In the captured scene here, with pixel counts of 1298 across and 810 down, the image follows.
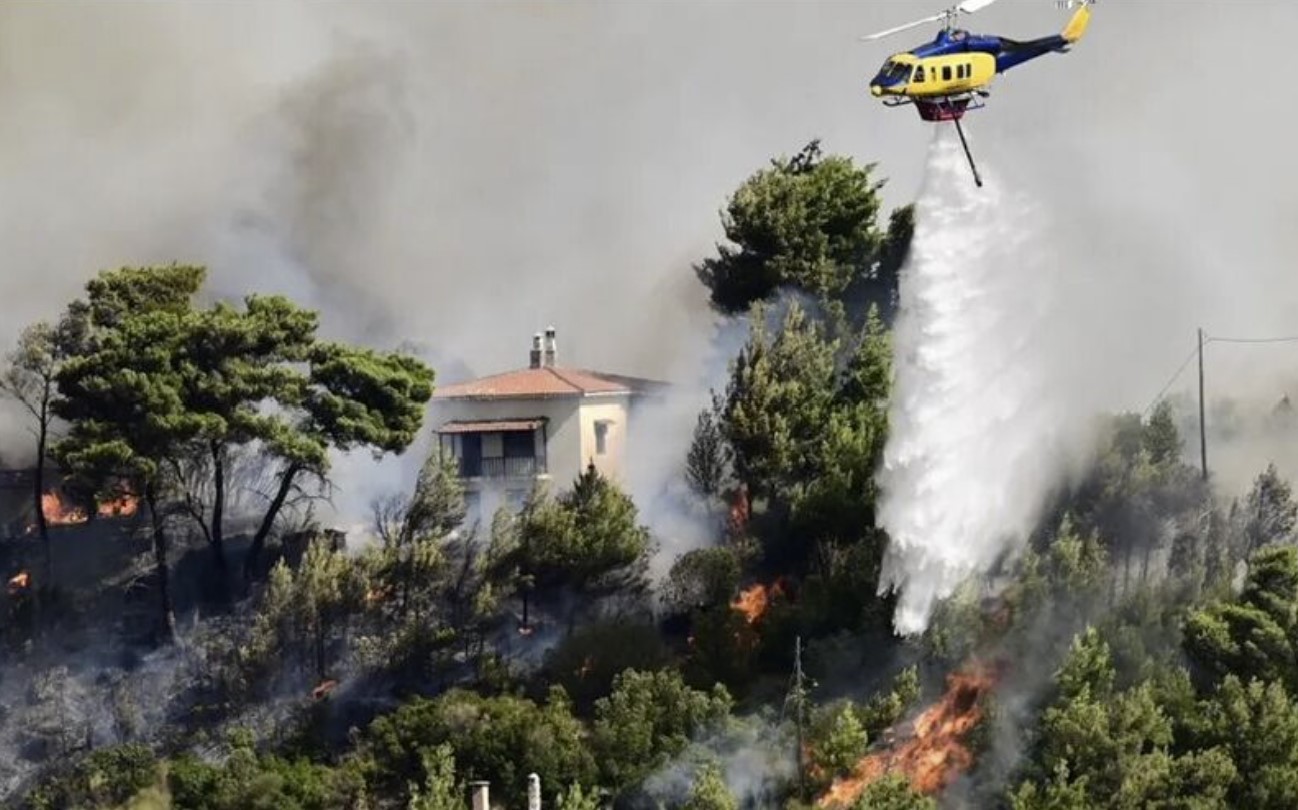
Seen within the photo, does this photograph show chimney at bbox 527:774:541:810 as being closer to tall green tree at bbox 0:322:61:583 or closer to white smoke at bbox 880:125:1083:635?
white smoke at bbox 880:125:1083:635

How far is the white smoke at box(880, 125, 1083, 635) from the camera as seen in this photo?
4453cm

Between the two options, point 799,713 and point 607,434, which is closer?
point 799,713

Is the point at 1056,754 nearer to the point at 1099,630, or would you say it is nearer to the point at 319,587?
the point at 1099,630

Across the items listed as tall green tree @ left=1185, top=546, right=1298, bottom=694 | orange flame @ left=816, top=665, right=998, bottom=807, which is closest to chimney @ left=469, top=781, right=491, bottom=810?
orange flame @ left=816, top=665, right=998, bottom=807

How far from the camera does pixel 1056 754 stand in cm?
3944

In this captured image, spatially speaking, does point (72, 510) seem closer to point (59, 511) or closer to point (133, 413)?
point (59, 511)

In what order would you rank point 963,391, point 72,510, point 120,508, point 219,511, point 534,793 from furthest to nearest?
point 72,510 → point 120,508 → point 219,511 → point 963,391 → point 534,793

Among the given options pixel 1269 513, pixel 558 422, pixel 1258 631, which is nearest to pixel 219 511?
pixel 558 422

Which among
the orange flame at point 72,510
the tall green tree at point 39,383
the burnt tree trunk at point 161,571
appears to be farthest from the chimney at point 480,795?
the tall green tree at point 39,383

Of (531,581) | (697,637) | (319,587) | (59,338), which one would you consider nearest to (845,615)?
(697,637)

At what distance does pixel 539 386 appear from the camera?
5409cm

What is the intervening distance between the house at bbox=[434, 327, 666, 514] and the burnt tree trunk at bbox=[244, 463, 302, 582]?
12.6 ft

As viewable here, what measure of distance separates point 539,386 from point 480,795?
15.1 m

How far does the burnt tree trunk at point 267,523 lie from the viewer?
49312 millimetres
